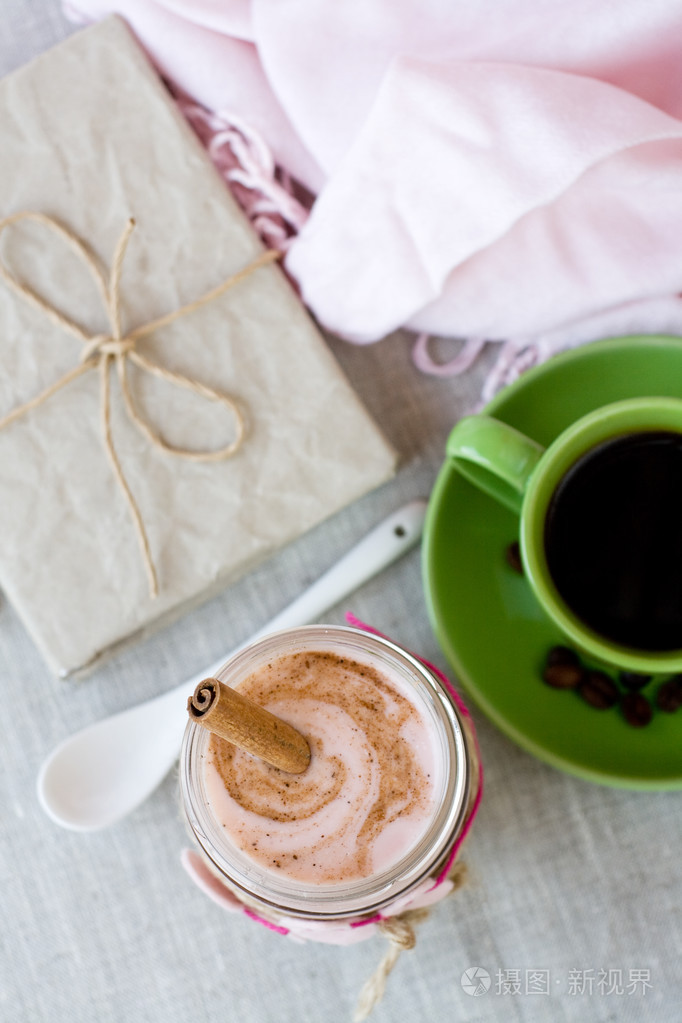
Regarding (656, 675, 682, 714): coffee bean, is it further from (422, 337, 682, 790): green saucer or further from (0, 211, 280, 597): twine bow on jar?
(0, 211, 280, 597): twine bow on jar

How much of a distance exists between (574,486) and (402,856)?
0.26 meters

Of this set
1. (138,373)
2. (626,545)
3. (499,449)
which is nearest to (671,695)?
(626,545)

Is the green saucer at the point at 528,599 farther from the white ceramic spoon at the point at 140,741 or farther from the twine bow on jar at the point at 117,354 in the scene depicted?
the twine bow on jar at the point at 117,354

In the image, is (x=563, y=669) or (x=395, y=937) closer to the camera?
(x=395, y=937)

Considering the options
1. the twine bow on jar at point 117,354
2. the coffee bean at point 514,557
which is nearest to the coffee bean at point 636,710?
the coffee bean at point 514,557

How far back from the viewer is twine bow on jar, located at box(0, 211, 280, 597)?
24.9 inches

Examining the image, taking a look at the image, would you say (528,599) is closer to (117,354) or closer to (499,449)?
(499,449)

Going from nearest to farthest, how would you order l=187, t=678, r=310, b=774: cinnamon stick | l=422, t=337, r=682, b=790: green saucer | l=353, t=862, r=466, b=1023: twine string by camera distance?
1. l=187, t=678, r=310, b=774: cinnamon stick
2. l=353, t=862, r=466, b=1023: twine string
3. l=422, t=337, r=682, b=790: green saucer

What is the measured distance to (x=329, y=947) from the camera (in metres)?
0.67

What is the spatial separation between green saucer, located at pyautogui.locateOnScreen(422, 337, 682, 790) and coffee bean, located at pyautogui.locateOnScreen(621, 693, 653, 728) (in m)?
0.01

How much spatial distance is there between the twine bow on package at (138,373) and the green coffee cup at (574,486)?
145mm

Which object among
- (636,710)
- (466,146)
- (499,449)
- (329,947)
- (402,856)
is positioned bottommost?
(329,947)

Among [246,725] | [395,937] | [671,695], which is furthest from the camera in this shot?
[671,695]

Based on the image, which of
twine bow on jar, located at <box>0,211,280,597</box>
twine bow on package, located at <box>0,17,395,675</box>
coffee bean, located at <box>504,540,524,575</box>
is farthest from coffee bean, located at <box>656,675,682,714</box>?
twine bow on jar, located at <box>0,211,280,597</box>
